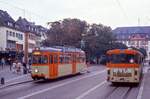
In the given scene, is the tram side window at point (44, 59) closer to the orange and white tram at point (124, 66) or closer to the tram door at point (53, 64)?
the tram door at point (53, 64)

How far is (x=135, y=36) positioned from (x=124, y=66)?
157761mm

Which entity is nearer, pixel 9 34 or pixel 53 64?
pixel 53 64

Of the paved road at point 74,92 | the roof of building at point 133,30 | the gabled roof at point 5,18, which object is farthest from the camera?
the roof of building at point 133,30

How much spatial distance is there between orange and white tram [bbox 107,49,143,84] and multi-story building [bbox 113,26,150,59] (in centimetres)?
14811

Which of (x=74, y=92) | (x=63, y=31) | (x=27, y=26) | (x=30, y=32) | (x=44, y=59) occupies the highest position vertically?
(x=27, y=26)

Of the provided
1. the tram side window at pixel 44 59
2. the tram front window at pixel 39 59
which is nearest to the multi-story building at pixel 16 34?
the tram front window at pixel 39 59

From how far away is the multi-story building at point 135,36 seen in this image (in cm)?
17773

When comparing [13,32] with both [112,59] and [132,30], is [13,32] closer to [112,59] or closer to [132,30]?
[112,59]

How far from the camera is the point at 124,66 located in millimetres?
27516

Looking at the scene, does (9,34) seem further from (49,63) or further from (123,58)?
(123,58)

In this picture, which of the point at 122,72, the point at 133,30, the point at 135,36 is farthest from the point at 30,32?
the point at 133,30

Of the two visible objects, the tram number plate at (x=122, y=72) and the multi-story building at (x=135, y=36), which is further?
the multi-story building at (x=135, y=36)

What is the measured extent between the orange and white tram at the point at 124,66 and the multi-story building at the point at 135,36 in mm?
148108

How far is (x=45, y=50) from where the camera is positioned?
107 feet
